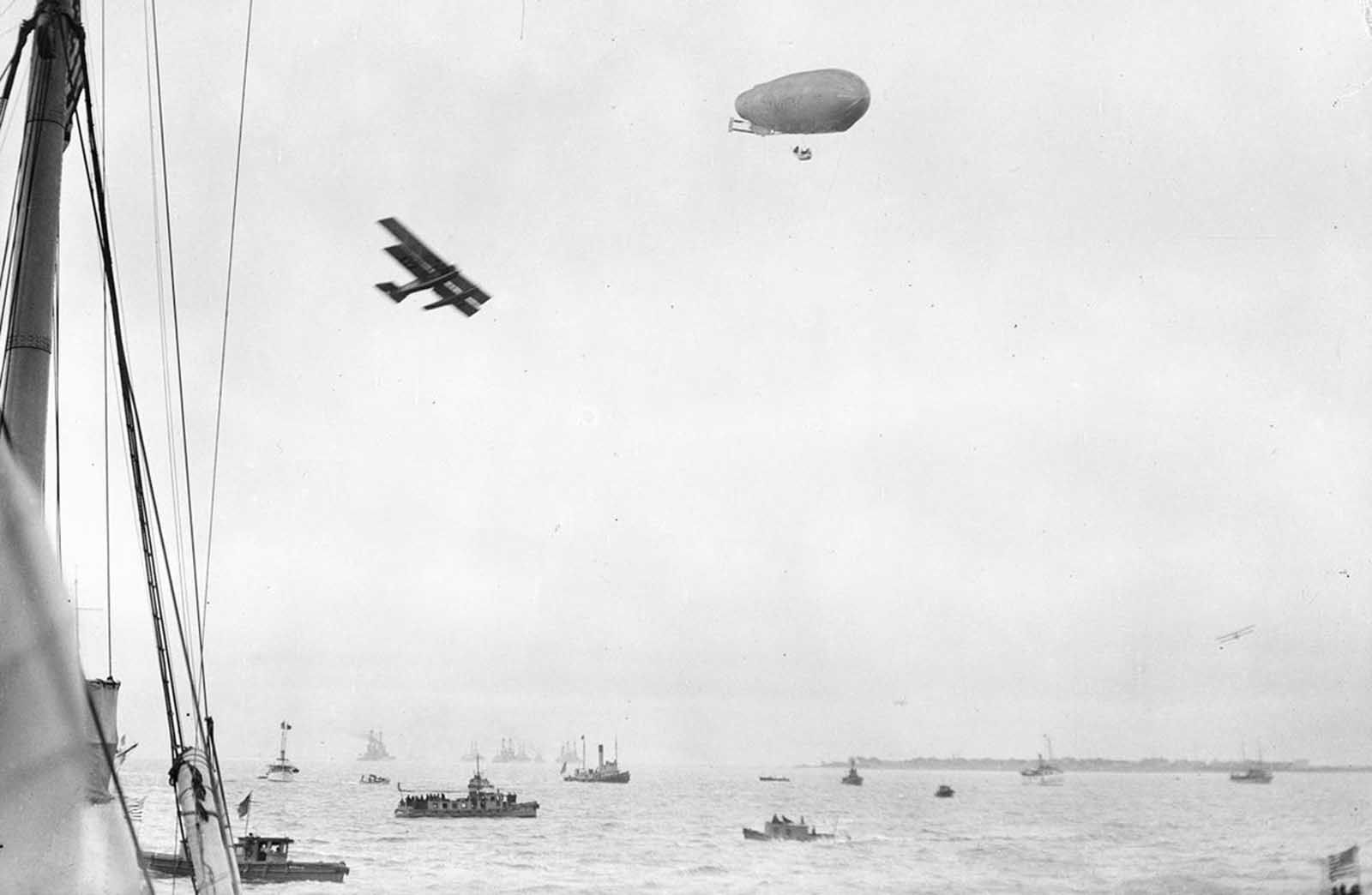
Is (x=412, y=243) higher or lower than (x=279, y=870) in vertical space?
higher

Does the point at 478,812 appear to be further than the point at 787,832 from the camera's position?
Yes

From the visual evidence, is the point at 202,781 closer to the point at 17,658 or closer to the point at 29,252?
the point at 17,658

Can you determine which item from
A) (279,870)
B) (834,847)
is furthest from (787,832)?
(279,870)

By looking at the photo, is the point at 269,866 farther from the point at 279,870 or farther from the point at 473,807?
the point at 473,807

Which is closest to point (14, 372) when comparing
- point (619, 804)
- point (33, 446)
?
point (33, 446)

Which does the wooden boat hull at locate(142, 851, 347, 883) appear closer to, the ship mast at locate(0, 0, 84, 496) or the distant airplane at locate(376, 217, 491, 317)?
the distant airplane at locate(376, 217, 491, 317)
